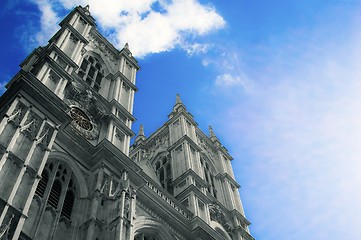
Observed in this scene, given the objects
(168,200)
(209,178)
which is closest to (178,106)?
(209,178)

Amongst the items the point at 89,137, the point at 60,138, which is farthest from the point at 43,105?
the point at 89,137

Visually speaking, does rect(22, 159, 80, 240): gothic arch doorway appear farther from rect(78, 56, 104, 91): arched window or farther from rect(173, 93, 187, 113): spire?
rect(173, 93, 187, 113): spire

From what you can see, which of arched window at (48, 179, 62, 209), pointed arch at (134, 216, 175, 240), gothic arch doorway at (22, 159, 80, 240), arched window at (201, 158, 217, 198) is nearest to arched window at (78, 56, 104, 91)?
gothic arch doorway at (22, 159, 80, 240)

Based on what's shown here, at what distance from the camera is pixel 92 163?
79.6 feet

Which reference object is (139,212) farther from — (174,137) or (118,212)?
(174,137)

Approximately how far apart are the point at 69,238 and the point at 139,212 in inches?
Answer: 251

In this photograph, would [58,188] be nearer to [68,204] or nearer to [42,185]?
[68,204]

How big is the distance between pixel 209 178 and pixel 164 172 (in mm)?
4094

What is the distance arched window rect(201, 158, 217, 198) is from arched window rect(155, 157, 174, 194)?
316 centimetres

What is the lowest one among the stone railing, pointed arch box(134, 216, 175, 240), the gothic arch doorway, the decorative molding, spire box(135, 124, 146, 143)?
the gothic arch doorway

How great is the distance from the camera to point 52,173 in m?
21.4

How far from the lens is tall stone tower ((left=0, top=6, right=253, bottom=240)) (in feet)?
60.7

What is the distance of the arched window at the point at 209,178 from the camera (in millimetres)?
37162

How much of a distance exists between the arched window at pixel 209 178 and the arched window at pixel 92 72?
12.2m
